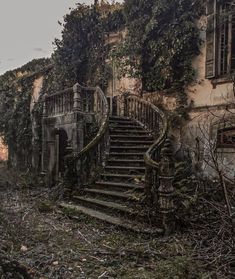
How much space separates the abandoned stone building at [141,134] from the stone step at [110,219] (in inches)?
1.0

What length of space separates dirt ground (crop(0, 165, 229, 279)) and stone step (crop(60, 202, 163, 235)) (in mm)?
127

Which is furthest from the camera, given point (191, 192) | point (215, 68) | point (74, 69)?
point (74, 69)

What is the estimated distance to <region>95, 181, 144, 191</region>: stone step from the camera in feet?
26.5

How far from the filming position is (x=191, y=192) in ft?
24.3

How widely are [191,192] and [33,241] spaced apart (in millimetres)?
3651

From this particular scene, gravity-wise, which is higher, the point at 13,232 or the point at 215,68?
the point at 215,68

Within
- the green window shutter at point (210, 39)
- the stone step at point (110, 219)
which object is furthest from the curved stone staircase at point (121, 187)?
the green window shutter at point (210, 39)

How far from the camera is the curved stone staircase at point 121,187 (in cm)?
699

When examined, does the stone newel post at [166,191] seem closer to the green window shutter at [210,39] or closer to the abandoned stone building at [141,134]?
the abandoned stone building at [141,134]

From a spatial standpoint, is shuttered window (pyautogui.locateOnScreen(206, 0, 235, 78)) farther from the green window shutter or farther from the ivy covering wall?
the ivy covering wall

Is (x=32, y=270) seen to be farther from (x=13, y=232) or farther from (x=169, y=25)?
(x=169, y=25)

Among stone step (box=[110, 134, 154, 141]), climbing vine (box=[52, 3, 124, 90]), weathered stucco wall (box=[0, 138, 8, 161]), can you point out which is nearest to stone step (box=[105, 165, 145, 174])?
stone step (box=[110, 134, 154, 141])

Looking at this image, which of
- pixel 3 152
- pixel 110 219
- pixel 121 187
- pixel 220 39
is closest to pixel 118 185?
pixel 121 187

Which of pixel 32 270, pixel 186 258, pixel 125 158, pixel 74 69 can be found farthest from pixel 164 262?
pixel 74 69
